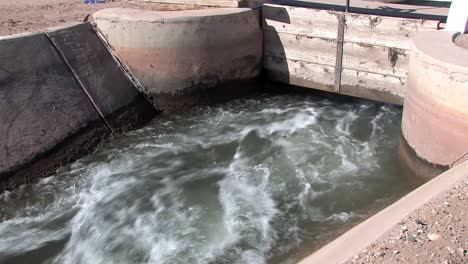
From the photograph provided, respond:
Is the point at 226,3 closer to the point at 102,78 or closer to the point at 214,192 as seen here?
the point at 102,78

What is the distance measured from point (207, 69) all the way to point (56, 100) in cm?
308

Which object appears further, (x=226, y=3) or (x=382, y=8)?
(x=382, y=8)

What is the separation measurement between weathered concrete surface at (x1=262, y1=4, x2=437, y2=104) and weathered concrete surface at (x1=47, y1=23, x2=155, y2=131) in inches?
125

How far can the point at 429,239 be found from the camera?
3.49 meters

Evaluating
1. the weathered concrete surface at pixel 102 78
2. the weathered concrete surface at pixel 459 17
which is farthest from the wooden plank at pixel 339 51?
the weathered concrete surface at pixel 102 78

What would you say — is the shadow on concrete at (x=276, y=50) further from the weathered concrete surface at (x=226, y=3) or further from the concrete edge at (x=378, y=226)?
the concrete edge at (x=378, y=226)

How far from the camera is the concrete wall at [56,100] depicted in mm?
7051

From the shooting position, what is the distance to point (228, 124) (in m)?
8.74

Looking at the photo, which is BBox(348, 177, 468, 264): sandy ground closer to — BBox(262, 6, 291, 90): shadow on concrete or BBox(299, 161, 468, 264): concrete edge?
BBox(299, 161, 468, 264): concrete edge

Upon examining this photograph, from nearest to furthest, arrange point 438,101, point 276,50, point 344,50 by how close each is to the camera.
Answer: point 438,101
point 344,50
point 276,50

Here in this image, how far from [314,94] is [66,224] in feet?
19.8

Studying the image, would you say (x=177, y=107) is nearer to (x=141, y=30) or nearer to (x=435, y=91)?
(x=141, y=30)

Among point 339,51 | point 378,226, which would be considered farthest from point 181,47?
point 378,226

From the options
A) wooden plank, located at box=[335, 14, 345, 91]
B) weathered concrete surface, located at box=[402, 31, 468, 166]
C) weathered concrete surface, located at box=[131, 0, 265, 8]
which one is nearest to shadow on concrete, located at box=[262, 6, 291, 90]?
weathered concrete surface, located at box=[131, 0, 265, 8]
